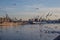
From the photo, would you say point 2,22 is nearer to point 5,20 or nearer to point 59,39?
point 5,20

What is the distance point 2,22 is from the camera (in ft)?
388

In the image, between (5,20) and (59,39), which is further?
(5,20)

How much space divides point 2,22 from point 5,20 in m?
3.06

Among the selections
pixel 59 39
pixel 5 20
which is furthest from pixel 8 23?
pixel 59 39

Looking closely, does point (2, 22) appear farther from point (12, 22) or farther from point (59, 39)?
point (59, 39)

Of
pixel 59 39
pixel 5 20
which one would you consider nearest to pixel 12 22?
pixel 5 20

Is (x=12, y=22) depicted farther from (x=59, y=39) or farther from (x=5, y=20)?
(x=59, y=39)

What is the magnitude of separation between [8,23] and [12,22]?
17.9 feet

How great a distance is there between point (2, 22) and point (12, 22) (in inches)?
305

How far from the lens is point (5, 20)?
395 feet

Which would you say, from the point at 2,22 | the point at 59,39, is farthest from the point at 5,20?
the point at 59,39

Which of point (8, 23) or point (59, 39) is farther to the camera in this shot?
point (8, 23)

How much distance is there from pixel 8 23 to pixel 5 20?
159 inches

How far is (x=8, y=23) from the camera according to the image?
118 metres
